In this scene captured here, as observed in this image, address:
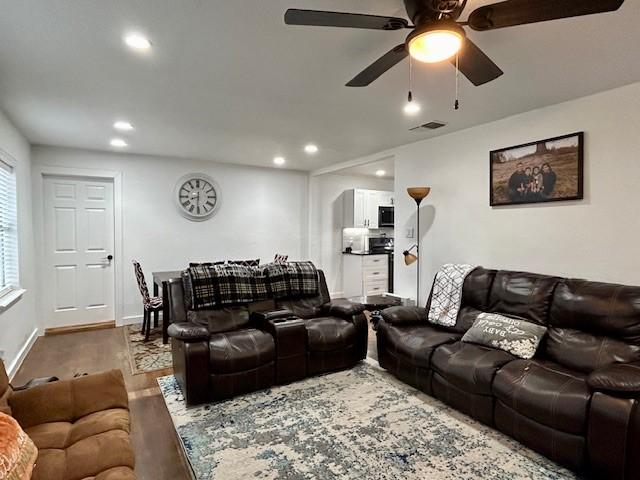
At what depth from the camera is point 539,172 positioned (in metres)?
3.26

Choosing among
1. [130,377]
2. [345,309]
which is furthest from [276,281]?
[130,377]

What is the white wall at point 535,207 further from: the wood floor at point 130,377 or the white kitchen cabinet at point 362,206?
the wood floor at point 130,377

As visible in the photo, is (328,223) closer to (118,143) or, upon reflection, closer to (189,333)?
(118,143)

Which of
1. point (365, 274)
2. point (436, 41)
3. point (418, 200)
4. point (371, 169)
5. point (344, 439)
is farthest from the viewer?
point (365, 274)

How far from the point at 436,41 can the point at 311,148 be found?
341cm

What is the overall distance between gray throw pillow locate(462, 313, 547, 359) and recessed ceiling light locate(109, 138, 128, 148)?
14.3 ft

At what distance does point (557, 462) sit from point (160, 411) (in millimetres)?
2657

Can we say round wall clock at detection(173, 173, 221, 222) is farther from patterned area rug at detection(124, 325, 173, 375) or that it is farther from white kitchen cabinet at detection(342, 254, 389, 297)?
white kitchen cabinet at detection(342, 254, 389, 297)

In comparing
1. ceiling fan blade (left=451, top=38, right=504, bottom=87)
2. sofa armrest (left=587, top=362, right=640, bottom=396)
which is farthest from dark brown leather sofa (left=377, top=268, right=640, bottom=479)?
ceiling fan blade (left=451, top=38, right=504, bottom=87)

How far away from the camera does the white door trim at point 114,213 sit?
185 inches

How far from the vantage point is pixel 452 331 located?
129 inches

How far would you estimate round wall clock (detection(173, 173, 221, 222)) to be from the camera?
5.62 meters

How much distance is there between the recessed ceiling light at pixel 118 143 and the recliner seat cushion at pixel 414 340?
3728 mm

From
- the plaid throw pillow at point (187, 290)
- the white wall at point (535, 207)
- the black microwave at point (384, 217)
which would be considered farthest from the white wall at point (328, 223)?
the plaid throw pillow at point (187, 290)
